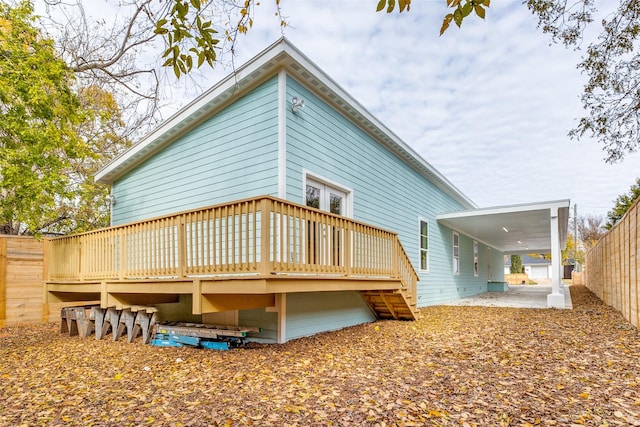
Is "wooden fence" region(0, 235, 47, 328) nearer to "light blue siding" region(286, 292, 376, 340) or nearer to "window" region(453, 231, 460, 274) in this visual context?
"light blue siding" region(286, 292, 376, 340)

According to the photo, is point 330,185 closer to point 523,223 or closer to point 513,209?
point 513,209

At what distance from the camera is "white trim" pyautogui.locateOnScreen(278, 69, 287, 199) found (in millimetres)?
6312

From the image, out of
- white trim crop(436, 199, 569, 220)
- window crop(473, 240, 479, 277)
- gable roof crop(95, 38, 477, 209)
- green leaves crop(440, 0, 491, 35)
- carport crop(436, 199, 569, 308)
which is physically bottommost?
window crop(473, 240, 479, 277)

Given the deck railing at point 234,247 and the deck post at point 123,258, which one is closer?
the deck railing at point 234,247

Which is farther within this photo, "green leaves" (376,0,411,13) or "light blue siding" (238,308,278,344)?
"light blue siding" (238,308,278,344)

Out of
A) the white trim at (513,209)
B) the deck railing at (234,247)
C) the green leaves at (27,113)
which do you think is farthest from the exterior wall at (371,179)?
the green leaves at (27,113)

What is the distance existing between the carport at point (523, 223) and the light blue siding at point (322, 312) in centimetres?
595

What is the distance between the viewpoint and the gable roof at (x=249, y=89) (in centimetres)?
641

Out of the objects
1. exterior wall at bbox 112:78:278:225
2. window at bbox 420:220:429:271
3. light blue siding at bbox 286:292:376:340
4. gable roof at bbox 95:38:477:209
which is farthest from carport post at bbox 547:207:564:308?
exterior wall at bbox 112:78:278:225

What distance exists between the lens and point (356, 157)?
859 centimetres

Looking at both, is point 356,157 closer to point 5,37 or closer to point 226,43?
point 226,43

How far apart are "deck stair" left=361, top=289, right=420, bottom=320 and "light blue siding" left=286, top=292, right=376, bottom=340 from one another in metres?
0.22

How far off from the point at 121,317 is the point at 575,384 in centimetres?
712

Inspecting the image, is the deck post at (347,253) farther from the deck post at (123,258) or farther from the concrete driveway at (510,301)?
the concrete driveway at (510,301)
